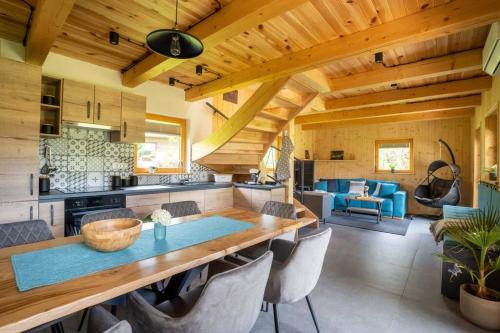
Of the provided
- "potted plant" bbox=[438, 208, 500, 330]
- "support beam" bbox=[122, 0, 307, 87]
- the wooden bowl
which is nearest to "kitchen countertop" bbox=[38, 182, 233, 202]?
the wooden bowl

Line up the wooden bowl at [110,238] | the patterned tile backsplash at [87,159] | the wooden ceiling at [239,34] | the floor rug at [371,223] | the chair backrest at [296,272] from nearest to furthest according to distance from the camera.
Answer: the wooden bowl at [110,238] < the chair backrest at [296,272] < the wooden ceiling at [239,34] < the patterned tile backsplash at [87,159] < the floor rug at [371,223]

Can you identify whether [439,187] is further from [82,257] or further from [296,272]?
[82,257]

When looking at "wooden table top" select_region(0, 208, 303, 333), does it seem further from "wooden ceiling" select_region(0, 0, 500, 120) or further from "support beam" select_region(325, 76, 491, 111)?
Result: "support beam" select_region(325, 76, 491, 111)

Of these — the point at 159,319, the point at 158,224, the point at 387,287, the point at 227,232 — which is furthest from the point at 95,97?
the point at 387,287

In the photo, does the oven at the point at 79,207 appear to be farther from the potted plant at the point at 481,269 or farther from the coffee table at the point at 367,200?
the coffee table at the point at 367,200

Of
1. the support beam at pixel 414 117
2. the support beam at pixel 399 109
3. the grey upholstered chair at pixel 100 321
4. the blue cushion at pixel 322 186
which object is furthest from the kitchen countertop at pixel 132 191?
the support beam at pixel 414 117

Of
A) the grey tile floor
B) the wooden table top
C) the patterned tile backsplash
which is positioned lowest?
the grey tile floor

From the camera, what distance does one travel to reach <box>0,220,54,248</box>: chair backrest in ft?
5.57

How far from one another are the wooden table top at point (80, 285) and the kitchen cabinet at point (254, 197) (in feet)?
7.79

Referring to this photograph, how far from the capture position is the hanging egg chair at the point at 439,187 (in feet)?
17.1

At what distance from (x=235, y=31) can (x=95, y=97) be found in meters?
2.03

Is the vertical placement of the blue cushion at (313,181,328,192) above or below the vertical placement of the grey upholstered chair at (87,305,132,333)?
above

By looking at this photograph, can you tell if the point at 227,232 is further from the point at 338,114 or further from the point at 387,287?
the point at 338,114

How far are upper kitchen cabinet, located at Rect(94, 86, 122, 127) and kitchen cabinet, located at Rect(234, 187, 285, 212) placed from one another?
6.82 feet
